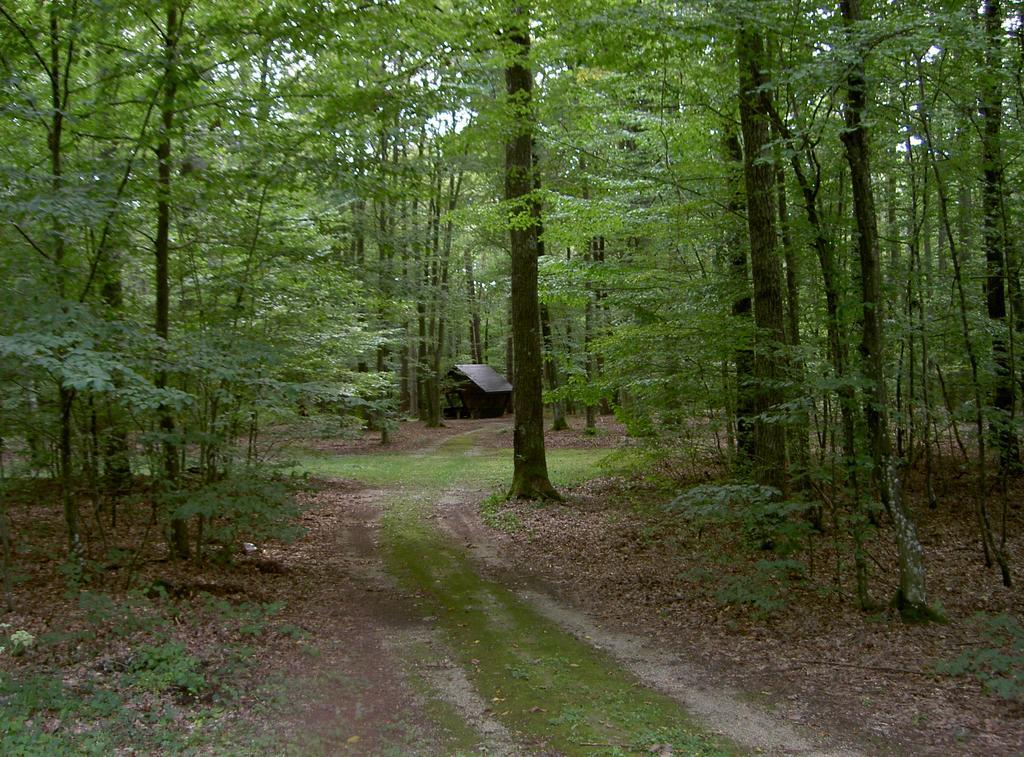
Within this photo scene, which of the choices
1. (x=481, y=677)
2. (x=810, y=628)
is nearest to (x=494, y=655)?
(x=481, y=677)

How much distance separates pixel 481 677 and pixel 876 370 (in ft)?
14.9

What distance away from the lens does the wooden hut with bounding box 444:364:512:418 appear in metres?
37.1

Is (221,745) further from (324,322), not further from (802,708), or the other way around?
(324,322)

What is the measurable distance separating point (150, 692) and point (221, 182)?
5470 millimetres

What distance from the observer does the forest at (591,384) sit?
5.15m

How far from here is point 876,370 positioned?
6.41 metres

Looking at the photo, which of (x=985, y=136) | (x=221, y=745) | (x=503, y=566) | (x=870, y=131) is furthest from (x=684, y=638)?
Answer: (x=985, y=136)

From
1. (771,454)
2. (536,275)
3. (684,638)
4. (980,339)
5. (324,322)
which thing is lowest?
(684,638)

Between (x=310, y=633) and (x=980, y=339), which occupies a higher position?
(x=980, y=339)

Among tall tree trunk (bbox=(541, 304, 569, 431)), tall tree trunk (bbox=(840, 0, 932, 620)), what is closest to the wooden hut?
tall tree trunk (bbox=(541, 304, 569, 431))

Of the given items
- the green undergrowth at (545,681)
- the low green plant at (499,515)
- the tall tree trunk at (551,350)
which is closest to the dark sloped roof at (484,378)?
the tall tree trunk at (551,350)

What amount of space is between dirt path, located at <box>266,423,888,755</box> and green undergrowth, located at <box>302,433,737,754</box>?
0.05ft

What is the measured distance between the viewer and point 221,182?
792 cm

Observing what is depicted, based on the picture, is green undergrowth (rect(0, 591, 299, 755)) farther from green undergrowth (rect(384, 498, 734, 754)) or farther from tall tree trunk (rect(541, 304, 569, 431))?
tall tree trunk (rect(541, 304, 569, 431))
